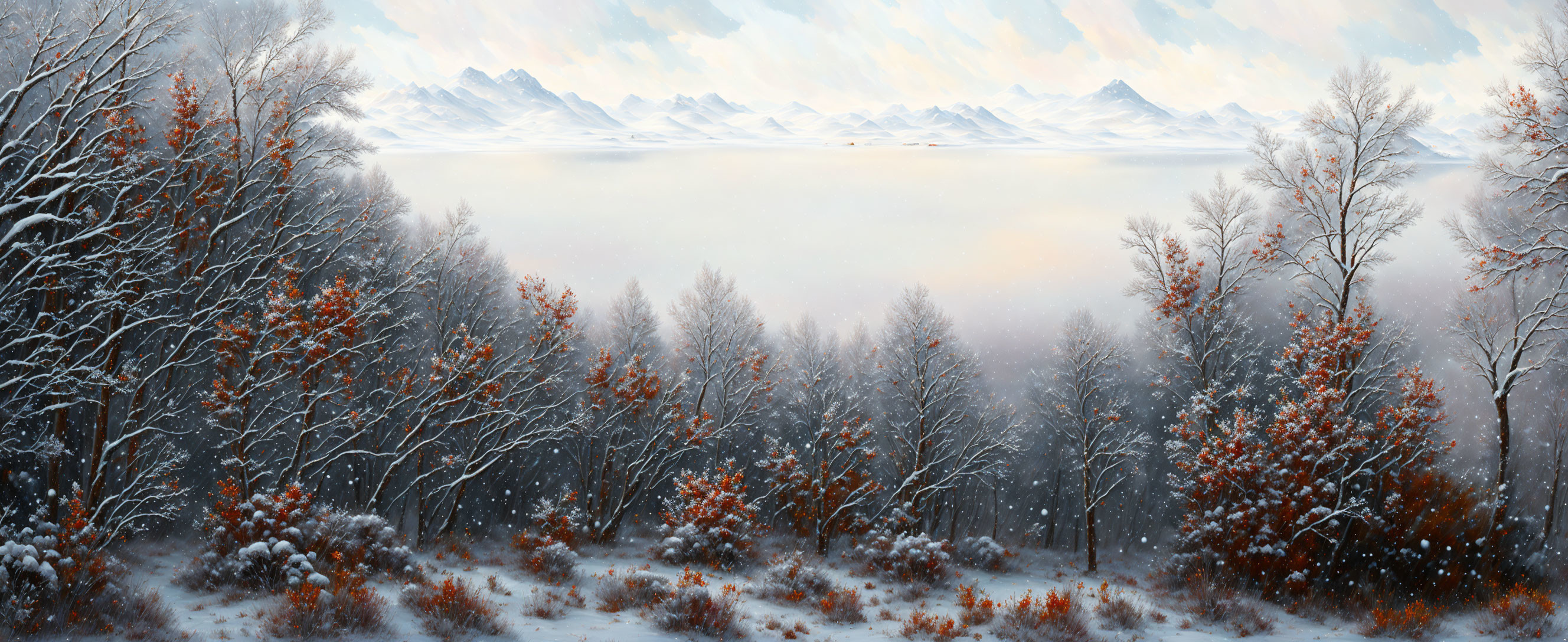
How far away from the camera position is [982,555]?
25.4 metres

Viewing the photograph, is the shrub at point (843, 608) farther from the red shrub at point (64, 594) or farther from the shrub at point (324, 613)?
the red shrub at point (64, 594)

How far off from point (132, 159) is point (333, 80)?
16.5 ft

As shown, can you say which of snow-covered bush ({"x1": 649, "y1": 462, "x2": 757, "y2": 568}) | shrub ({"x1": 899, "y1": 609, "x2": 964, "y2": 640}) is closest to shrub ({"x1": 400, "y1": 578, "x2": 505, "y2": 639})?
shrub ({"x1": 899, "y1": 609, "x2": 964, "y2": 640})

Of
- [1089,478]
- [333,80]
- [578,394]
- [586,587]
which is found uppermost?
[333,80]

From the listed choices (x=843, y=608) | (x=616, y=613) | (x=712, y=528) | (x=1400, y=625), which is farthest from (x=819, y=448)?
(x=1400, y=625)

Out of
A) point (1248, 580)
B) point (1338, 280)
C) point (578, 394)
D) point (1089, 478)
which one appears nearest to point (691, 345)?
point (578, 394)

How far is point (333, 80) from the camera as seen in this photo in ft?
61.1

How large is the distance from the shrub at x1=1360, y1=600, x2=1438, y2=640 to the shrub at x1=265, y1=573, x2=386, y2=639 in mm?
19131

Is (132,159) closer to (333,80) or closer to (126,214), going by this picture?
(126,214)

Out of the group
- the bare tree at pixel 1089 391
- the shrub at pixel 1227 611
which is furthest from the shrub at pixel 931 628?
the bare tree at pixel 1089 391

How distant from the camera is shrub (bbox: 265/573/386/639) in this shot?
36.9 feet

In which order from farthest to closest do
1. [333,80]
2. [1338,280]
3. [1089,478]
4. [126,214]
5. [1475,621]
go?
[1089,478] → [1338,280] → [333,80] → [126,214] → [1475,621]

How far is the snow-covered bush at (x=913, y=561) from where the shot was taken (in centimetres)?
1998

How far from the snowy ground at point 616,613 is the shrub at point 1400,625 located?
1.02 feet
